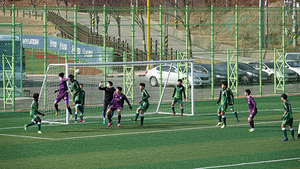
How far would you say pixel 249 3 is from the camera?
8556 centimetres

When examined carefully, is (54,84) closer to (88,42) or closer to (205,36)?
(88,42)

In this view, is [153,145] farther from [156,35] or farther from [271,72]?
[271,72]

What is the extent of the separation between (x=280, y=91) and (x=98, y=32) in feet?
42.5

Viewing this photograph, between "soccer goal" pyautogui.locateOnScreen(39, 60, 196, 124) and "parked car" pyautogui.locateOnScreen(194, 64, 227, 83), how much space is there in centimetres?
386

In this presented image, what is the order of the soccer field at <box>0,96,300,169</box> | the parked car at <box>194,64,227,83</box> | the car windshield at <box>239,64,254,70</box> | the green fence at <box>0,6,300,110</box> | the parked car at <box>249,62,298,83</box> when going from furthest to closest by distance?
the car windshield at <box>239,64,254,70</box> → the parked car at <box>249,62,298,83</box> → the parked car at <box>194,64,227,83</box> → the green fence at <box>0,6,300,110</box> → the soccer field at <box>0,96,300,169</box>

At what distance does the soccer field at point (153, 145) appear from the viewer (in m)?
10.1

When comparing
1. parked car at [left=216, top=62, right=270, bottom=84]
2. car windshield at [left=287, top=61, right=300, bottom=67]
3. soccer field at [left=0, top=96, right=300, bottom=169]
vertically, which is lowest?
soccer field at [left=0, top=96, right=300, bottom=169]

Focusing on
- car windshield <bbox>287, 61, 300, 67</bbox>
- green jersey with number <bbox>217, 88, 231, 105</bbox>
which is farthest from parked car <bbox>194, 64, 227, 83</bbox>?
green jersey with number <bbox>217, 88, 231, 105</bbox>

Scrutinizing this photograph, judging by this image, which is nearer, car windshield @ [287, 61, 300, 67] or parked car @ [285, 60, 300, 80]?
parked car @ [285, 60, 300, 80]

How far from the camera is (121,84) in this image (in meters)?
22.5

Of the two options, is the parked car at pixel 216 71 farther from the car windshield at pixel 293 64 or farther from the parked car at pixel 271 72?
the car windshield at pixel 293 64

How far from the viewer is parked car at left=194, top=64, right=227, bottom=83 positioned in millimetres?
27959

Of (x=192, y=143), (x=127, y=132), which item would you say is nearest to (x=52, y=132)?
(x=127, y=132)

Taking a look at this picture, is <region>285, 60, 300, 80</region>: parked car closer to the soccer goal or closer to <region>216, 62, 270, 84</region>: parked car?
<region>216, 62, 270, 84</region>: parked car
